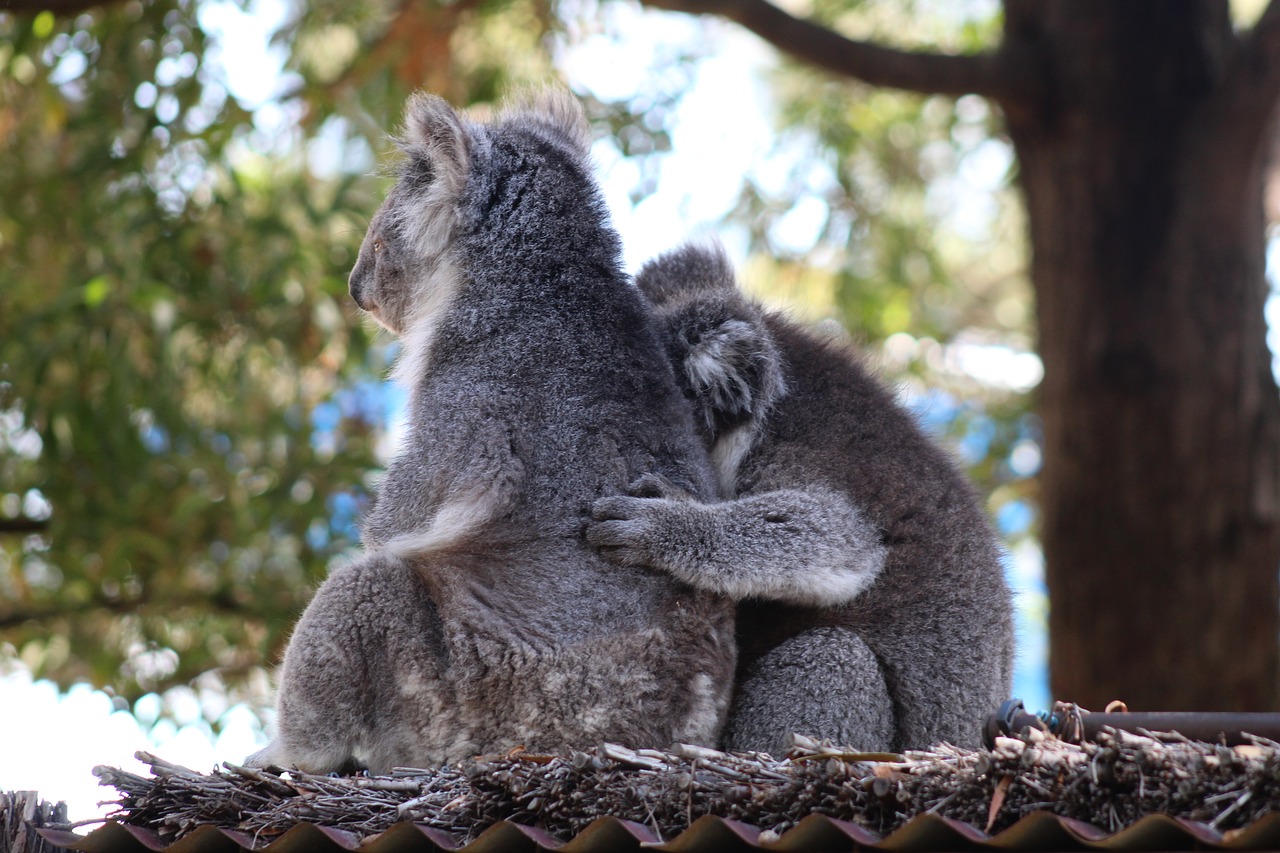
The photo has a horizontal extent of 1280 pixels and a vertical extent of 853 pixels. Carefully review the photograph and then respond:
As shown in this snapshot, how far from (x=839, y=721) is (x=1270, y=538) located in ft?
12.7

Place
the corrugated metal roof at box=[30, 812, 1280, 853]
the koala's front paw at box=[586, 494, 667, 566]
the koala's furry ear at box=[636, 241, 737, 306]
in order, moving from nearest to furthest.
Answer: the corrugated metal roof at box=[30, 812, 1280, 853] → the koala's front paw at box=[586, 494, 667, 566] → the koala's furry ear at box=[636, 241, 737, 306]

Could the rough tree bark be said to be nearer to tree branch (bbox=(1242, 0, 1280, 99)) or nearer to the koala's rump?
tree branch (bbox=(1242, 0, 1280, 99))

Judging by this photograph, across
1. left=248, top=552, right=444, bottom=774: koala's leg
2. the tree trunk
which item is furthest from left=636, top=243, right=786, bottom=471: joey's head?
the tree trunk

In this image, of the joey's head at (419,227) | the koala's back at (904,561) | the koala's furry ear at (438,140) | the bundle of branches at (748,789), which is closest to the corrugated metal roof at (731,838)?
the bundle of branches at (748,789)

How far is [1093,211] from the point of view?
6273 millimetres

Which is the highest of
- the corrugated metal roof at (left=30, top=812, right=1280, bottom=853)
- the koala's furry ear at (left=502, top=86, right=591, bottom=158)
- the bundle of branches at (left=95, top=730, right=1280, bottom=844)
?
the koala's furry ear at (left=502, top=86, right=591, bottom=158)

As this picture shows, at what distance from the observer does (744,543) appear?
2.88 m

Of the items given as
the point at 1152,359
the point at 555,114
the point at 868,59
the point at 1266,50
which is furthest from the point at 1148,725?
the point at 1266,50

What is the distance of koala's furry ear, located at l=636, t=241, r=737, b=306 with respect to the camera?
12.7 ft

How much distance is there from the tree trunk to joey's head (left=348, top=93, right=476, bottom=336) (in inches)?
153

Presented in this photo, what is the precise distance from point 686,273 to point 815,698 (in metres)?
1.50

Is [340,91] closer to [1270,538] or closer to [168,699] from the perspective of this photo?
[168,699]

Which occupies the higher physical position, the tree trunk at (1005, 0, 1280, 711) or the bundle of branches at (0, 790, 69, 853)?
the tree trunk at (1005, 0, 1280, 711)

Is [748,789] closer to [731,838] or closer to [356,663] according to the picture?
[731,838]
